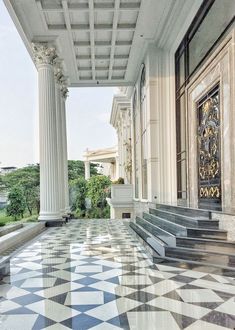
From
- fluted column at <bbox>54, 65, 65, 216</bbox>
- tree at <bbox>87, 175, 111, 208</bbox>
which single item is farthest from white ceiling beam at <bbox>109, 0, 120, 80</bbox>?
tree at <bbox>87, 175, 111, 208</bbox>

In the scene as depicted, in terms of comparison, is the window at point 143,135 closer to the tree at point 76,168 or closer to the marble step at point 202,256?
the marble step at point 202,256

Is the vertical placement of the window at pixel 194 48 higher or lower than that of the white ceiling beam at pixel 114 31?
lower

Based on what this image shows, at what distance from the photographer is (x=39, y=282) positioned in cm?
396

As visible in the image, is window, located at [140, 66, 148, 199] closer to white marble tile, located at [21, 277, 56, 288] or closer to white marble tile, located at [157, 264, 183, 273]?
white marble tile, located at [157, 264, 183, 273]

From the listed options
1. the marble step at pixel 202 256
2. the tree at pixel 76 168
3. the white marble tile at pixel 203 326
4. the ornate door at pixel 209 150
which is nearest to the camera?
the white marble tile at pixel 203 326

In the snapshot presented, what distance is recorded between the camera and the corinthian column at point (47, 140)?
973 cm

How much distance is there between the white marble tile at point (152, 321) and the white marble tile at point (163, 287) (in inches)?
22.4

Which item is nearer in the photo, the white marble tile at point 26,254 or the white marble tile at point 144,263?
the white marble tile at point 144,263

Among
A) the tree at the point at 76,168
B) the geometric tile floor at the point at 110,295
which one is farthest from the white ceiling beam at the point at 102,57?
the tree at the point at 76,168

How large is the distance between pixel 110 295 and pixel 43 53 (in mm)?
8373

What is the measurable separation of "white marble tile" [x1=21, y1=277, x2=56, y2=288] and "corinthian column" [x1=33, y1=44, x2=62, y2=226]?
18.9 feet

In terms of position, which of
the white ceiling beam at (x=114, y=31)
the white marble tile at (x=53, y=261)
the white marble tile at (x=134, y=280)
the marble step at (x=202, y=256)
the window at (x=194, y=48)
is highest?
the white ceiling beam at (x=114, y=31)

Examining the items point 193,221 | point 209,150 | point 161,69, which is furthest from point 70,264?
point 161,69

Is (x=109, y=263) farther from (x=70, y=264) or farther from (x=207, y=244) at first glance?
(x=207, y=244)
